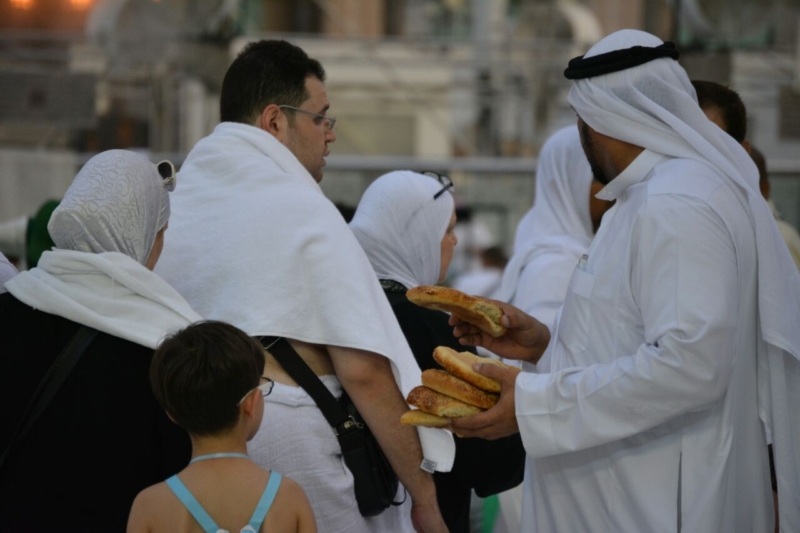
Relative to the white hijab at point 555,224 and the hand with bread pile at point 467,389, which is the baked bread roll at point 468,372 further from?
the white hijab at point 555,224

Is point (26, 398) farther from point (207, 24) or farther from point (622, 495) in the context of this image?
point (207, 24)

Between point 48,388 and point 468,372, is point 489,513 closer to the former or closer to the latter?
point 468,372

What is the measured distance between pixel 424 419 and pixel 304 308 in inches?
18.4

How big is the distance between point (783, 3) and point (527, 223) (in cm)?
808

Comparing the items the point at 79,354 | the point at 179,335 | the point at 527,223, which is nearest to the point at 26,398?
the point at 79,354

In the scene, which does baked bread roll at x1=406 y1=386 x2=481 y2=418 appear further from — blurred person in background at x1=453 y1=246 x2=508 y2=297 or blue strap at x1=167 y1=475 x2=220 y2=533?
blurred person in background at x1=453 y1=246 x2=508 y2=297

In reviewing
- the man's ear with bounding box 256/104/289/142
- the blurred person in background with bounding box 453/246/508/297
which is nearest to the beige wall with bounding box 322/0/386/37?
the blurred person in background with bounding box 453/246/508/297

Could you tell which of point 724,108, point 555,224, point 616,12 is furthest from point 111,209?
point 616,12

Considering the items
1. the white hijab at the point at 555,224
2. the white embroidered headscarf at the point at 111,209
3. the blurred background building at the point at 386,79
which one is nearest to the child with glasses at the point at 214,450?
the white embroidered headscarf at the point at 111,209

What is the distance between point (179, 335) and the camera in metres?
2.38

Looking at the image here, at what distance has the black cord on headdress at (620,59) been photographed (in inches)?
104

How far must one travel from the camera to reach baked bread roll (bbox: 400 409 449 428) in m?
2.70

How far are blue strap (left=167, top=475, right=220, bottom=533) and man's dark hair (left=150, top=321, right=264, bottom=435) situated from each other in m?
0.14

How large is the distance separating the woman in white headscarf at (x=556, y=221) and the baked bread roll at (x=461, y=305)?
3.62 ft
